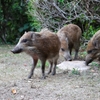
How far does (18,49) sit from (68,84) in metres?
1.37

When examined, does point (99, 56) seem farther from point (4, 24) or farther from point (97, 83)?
point (4, 24)

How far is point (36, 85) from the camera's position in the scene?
6.38m

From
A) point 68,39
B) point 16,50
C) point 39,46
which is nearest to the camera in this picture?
point 16,50

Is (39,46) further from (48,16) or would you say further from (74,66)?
(48,16)

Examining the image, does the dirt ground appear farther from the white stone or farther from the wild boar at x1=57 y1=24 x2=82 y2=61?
the wild boar at x1=57 y1=24 x2=82 y2=61

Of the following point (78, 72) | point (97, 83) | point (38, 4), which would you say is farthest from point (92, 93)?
point (38, 4)

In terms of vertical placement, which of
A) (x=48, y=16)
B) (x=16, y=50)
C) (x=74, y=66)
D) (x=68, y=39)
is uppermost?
(x=48, y=16)

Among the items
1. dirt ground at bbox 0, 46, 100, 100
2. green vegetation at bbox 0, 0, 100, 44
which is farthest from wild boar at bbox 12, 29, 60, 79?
green vegetation at bbox 0, 0, 100, 44

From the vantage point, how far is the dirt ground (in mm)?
5629

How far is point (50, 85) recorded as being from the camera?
6.42 meters

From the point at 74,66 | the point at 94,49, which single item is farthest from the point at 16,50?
the point at 94,49

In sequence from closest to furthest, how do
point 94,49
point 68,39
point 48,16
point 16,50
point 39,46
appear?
point 16,50, point 39,46, point 94,49, point 68,39, point 48,16

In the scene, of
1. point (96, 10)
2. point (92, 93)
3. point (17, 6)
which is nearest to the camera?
point (92, 93)

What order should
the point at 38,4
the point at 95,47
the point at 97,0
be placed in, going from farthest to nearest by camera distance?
the point at 38,4 → the point at 97,0 → the point at 95,47
